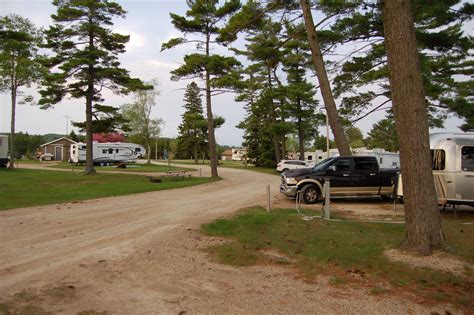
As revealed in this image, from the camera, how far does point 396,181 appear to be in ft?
41.0

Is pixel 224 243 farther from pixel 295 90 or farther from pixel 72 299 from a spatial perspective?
pixel 295 90

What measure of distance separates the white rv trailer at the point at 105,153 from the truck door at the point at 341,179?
140ft

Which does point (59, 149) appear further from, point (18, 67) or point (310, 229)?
point (310, 229)

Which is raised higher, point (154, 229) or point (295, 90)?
point (295, 90)

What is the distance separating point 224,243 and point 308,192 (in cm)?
735

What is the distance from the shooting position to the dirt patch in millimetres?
5590

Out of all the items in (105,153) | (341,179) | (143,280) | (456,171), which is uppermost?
(105,153)

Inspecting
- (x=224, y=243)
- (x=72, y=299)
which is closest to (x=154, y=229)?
(x=224, y=243)

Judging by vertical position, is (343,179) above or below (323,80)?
below

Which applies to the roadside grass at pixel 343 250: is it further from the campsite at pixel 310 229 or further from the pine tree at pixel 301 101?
the pine tree at pixel 301 101

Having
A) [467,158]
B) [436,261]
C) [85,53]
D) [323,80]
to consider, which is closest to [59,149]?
[85,53]

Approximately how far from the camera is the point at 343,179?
14477 mm

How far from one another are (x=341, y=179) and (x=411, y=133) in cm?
828

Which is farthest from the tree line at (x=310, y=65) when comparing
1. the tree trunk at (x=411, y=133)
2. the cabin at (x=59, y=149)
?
the cabin at (x=59, y=149)
